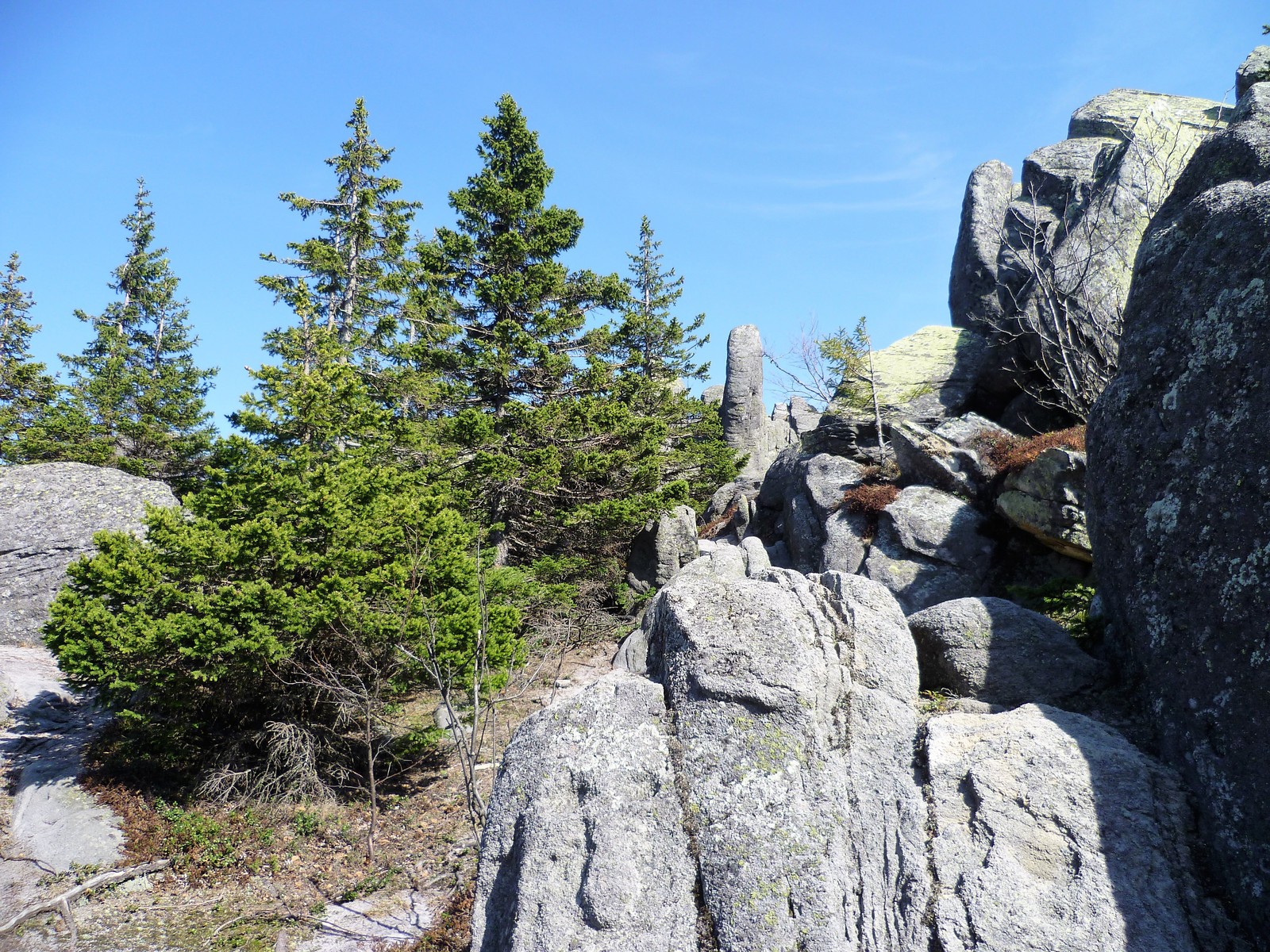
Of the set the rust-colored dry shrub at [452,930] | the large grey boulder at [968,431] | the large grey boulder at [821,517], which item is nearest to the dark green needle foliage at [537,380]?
the large grey boulder at [821,517]

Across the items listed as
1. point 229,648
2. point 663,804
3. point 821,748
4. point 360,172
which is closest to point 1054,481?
point 821,748

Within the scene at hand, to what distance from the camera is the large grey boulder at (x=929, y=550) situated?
15.9 metres

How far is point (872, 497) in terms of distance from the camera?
61.1 ft

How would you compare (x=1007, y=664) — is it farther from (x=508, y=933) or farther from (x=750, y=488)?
(x=750, y=488)

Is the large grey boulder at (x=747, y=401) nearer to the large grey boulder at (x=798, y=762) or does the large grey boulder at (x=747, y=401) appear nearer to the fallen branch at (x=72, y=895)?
the fallen branch at (x=72, y=895)

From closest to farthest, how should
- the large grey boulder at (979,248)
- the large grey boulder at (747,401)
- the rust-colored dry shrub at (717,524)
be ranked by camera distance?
1. the large grey boulder at (979,248)
2. the rust-colored dry shrub at (717,524)
3. the large grey boulder at (747,401)

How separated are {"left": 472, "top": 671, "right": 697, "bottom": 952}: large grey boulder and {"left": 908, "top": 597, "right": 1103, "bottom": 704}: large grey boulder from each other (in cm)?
329

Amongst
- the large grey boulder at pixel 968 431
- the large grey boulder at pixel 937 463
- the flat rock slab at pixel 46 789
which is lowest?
the flat rock slab at pixel 46 789

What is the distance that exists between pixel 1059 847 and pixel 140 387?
29247 millimetres

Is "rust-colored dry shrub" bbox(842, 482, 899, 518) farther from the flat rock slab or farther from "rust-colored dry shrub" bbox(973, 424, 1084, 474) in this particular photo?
the flat rock slab

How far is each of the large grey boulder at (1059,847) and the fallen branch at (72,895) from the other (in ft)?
29.7

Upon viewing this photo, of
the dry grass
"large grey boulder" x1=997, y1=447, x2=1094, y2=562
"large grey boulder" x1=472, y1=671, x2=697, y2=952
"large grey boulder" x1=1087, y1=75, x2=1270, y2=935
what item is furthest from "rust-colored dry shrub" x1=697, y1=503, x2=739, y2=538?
"large grey boulder" x1=472, y1=671, x2=697, y2=952

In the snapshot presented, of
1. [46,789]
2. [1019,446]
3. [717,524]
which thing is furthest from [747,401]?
[46,789]

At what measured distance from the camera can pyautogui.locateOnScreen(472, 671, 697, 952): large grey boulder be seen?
179 inches
